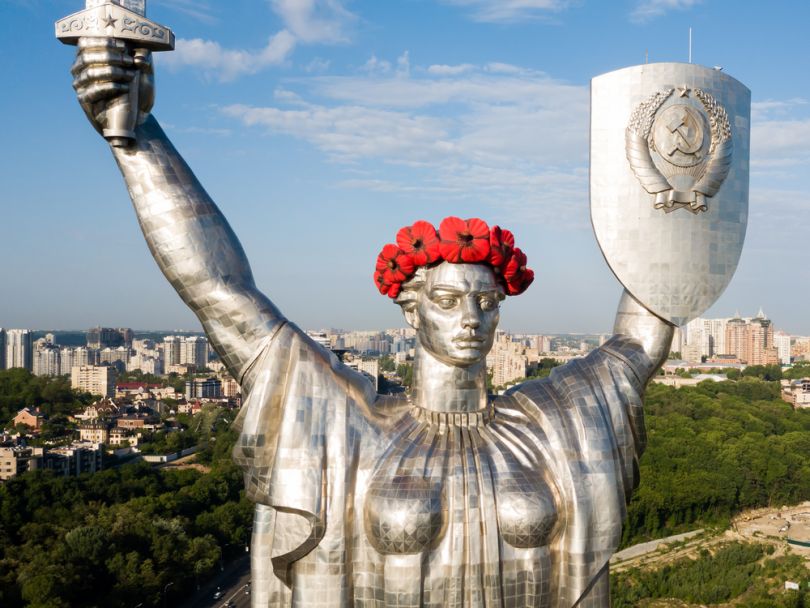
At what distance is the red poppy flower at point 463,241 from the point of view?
4297mm

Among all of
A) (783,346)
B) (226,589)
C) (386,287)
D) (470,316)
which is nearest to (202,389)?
(226,589)

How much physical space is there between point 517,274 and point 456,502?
123 cm

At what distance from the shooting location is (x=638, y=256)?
15.4 feet

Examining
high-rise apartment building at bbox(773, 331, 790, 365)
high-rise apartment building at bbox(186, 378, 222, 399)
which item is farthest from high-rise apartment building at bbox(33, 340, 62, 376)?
high-rise apartment building at bbox(773, 331, 790, 365)

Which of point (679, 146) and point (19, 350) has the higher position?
point (679, 146)

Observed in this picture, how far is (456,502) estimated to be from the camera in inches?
164

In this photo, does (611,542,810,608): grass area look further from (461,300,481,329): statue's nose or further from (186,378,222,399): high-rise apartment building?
(186,378,222,399): high-rise apartment building

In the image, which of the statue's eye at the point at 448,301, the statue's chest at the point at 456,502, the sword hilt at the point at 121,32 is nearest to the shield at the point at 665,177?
the statue's eye at the point at 448,301

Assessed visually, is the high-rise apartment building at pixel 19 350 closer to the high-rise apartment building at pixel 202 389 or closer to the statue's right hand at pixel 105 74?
the high-rise apartment building at pixel 202 389

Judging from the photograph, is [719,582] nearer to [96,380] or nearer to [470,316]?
[470,316]

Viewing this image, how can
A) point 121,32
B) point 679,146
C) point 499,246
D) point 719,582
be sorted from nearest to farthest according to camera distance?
point 121,32, point 499,246, point 679,146, point 719,582

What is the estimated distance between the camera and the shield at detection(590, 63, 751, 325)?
15.2 feet

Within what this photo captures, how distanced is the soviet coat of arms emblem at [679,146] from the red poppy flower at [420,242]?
3.95 ft

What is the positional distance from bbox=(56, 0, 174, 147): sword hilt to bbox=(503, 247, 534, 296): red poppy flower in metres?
2.02
